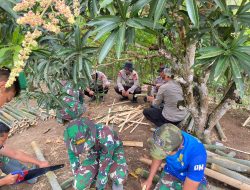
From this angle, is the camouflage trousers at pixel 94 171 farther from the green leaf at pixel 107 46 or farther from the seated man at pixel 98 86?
the seated man at pixel 98 86

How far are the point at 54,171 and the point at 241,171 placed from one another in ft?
7.70

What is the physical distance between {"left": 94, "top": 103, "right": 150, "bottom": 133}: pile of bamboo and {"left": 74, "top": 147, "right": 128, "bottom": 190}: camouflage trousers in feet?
4.31

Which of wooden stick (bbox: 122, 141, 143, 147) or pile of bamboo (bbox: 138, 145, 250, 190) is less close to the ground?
pile of bamboo (bbox: 138, 145, 250, 190)

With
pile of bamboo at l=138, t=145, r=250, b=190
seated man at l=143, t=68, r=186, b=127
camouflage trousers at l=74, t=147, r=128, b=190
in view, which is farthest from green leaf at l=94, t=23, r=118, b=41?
seated man at l=143, t=68, r=186, b=127

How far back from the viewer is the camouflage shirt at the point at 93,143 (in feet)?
9.57

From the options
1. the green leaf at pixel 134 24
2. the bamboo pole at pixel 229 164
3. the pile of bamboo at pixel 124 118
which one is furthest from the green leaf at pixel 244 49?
the pile of bamboo at pixel 124 118

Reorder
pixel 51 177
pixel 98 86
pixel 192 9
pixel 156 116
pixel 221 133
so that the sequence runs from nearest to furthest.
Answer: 1. pixel 192 9
2. pixel 51 177
3. pixel 221 133
4. pixel 156 116
5. pixel 98 86

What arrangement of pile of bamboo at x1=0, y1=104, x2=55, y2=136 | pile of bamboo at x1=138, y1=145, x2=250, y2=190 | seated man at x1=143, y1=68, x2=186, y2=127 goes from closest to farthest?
pile of bamboo at x1=138, y1=145, x2=250, y2=190 < seated man at x1=143, y1=68, x2=186, y2=127 < pile of bamboo at x1=0, y1=104, x2=55, y2=136

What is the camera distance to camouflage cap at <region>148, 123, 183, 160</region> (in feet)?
7.93

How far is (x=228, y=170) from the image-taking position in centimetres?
334

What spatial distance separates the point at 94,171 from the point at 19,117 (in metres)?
2.89

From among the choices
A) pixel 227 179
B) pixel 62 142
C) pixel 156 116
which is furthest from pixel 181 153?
pixel 62 142

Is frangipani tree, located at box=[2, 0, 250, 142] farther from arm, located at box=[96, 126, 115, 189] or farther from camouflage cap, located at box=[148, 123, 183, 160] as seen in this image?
arm, located at box=[96, 126, 115, 189]

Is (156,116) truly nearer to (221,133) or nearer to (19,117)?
(221,133)
